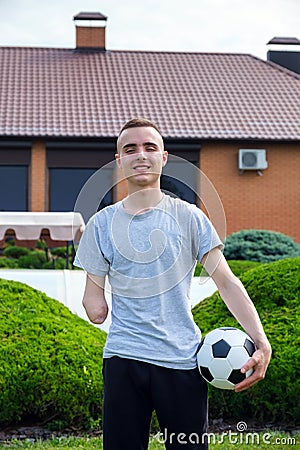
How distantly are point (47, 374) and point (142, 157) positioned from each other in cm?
283

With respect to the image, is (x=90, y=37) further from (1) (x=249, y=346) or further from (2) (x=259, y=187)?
(1) (x=249, y=346)

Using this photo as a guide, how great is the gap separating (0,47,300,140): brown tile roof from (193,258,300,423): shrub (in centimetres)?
1513

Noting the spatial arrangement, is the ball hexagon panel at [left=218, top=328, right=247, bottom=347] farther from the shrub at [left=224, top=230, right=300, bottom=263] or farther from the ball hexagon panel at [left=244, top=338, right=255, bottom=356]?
the shrub at [left=224, top=230, right=300, bottom=263]

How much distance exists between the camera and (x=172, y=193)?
3.57 meters

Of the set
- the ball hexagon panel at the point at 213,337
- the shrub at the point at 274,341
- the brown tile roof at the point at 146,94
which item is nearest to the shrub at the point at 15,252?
the brown tile roof at the point at 146,94

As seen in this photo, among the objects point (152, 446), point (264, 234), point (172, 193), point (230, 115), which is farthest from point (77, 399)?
point (230, 115)

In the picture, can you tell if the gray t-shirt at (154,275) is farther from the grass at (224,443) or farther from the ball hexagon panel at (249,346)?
the grass at (224,443)

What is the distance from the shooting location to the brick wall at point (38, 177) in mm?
21359

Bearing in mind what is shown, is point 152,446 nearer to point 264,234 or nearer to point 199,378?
point 199,378

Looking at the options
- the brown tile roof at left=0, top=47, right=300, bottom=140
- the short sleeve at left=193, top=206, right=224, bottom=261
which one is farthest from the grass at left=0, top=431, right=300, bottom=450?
the brown tile roof at left=0, top=47, right=300, bottom=140

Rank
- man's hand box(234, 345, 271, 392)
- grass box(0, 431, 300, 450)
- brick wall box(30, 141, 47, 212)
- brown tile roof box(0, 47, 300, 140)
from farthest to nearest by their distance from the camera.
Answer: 1. brown tile roof box(0, 47, 300, 140)
2. brick wall box(30, 141, 47, 212)
3. grass box(0, 431, 300, 450)
4. man's hand box(234, 345, 271, 392)

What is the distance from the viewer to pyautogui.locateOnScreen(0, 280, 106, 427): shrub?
5457mm

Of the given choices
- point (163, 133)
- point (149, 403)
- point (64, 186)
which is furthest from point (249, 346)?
point (64, 186)

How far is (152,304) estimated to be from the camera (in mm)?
3000
